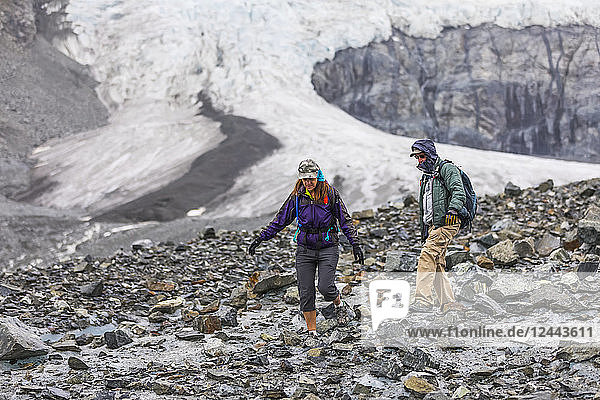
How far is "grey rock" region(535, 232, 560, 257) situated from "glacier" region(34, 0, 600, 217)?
12508 millimetres

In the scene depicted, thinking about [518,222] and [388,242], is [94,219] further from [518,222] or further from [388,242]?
[518,222]

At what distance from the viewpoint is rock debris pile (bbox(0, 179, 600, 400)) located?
15.8 feet

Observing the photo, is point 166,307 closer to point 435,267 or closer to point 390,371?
point 435,267

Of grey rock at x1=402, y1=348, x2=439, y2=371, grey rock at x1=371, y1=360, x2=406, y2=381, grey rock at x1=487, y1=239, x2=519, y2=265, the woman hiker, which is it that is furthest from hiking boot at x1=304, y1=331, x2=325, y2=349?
grey rock at x1=487, y1=239, x2=519, y2=265

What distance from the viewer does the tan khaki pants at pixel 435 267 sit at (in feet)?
20.1

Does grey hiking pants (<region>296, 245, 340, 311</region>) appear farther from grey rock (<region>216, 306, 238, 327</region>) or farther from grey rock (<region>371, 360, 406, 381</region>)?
grey rock (<region>216, 306, 238, 327</region>)

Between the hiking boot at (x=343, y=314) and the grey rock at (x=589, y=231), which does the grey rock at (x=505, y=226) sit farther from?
the hiking boot at (x=343, y=314)

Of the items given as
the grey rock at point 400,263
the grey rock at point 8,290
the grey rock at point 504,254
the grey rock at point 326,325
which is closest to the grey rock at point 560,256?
the grey rock at point 504,254

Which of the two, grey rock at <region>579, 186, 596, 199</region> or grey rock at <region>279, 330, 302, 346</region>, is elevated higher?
grey rock at <region>579, 186, 596, 199</region>

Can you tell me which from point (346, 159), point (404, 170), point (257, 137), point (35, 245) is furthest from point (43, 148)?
point (404, 170)

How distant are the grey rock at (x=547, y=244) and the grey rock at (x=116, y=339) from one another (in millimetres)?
6497

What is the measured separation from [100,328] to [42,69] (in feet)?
120

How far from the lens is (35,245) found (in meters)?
19.2

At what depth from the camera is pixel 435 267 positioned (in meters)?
6.20
